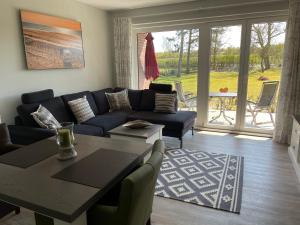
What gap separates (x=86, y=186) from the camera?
3.94 ft

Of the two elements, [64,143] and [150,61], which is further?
[150,61]

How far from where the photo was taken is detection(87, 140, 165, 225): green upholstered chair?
1104 mm

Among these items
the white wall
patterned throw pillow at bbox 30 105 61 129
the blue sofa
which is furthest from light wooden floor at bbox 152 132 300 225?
the white wall

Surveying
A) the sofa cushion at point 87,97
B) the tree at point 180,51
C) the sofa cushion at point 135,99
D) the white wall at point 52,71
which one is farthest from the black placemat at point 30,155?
A: the tree at point 180,51

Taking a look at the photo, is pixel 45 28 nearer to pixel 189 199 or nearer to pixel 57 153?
pixel 57 153

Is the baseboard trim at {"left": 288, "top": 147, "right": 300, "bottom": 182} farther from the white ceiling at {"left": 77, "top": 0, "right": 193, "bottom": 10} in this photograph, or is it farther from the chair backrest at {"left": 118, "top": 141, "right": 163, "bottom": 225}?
the white ceiling at {"left": 77, "top": 0, "right": 193, "bottom": 10}

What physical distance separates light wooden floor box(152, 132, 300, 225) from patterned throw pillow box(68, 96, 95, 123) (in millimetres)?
1918

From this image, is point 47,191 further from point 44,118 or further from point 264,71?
point 264,71

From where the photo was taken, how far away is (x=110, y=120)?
376 cm

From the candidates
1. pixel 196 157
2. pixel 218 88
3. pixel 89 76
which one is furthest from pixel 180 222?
pixel 89 76

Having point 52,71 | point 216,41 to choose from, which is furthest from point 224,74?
point 52,71

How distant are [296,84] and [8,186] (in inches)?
162

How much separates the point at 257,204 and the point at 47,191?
2.02 m

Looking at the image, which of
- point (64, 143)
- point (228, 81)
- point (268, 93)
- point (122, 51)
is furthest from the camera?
point (122, 51)
